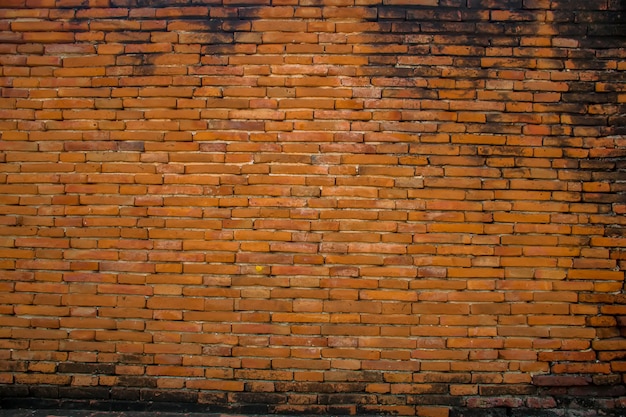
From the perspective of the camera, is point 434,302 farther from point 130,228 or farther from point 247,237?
point 130,228

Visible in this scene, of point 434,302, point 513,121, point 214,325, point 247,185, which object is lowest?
point 214,325

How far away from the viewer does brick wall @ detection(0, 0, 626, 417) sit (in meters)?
2.89

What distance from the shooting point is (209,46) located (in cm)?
299

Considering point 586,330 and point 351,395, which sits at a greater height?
point 586,330

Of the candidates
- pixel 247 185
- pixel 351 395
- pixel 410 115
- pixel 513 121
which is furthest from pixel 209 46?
pixel 351 395

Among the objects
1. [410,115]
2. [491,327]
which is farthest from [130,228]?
[491,327]

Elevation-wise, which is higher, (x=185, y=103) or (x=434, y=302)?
(x=185, y=103)

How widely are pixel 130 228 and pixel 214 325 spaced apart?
38.6 inches

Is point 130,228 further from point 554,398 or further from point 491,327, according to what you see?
point 554,398

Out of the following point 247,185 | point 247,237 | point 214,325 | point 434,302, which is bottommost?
point 214,325

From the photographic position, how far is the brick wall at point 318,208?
114 inches

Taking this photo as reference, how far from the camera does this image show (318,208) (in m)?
2.92

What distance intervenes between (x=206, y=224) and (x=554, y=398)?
9.52ft

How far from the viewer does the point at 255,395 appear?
289 centimetres
